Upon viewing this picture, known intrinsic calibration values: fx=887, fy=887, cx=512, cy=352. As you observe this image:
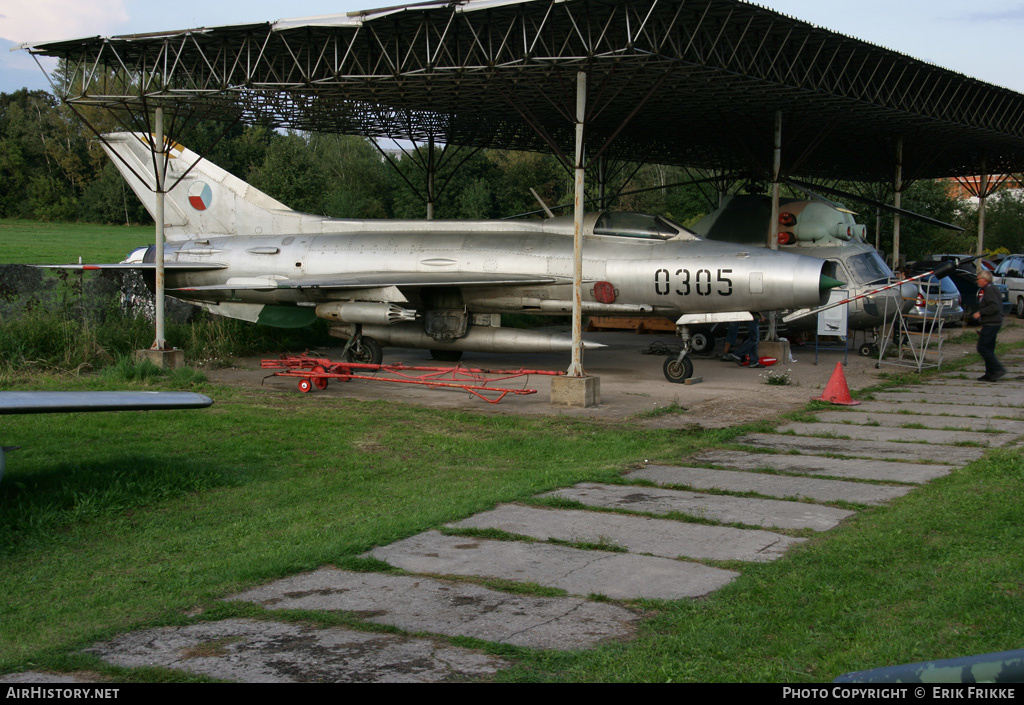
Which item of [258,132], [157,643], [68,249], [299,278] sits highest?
[258,132]

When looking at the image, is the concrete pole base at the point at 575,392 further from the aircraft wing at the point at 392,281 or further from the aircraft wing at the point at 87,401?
the aircraft wing at the point at 87,401

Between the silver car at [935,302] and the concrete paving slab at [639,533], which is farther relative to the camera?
the silver car at [935,302]

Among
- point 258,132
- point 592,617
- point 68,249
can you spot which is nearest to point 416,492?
point 592,617

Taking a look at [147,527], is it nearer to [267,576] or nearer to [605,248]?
[267,576]

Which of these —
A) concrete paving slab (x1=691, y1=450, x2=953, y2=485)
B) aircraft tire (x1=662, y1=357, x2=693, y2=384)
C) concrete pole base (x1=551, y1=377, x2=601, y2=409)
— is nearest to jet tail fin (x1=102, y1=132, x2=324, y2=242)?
concrete pole base (x1=551, y1=377, x2=601, y2=409)

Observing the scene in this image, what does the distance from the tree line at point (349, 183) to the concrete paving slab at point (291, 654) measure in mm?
29468

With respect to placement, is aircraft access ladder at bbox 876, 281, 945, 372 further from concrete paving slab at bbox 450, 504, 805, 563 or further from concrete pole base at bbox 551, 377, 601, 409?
concrete paving slab at bbox 450, 504, 805, 563

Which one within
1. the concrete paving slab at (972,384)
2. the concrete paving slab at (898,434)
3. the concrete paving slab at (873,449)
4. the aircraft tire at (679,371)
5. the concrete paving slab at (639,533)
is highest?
the aircraft tire at (679,371)

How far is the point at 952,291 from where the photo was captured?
2386 centimetres

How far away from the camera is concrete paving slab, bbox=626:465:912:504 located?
320 inches

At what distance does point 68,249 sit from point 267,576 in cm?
4542

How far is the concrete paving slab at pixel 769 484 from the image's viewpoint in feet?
26.7

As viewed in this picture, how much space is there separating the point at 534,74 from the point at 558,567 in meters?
10.7

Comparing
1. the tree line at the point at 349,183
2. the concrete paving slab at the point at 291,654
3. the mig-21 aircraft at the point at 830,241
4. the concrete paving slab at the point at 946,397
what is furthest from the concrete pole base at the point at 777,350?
the concrete paving slab at the point at 291,654
